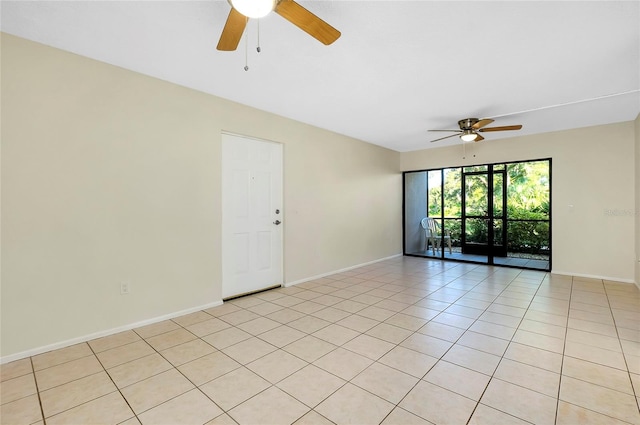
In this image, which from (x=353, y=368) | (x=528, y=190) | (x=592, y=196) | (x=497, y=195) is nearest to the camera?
(x=353, y=368)

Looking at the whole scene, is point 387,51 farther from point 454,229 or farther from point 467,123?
point 454,229

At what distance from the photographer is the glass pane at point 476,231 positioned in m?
6.02

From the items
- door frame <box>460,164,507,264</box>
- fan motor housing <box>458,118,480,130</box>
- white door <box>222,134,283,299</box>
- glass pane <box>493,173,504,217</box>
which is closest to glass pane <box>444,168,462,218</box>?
door frame <box>460,164,507,264</box>

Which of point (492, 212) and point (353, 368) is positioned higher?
point (492, 212)

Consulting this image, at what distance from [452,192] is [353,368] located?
17.3 ft

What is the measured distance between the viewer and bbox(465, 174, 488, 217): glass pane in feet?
19.4

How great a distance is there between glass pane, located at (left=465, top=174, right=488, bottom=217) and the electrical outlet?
602cm

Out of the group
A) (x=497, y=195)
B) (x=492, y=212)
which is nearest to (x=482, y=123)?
(x=497, y=195)

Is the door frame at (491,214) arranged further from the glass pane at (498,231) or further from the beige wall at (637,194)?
the beige wall at (637,194)

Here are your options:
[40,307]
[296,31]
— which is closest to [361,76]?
[296,31]

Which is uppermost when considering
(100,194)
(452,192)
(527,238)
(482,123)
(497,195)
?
(482,123)

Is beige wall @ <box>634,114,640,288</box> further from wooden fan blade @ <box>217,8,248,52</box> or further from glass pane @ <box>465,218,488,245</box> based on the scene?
wooden fan blade @ <box>217,8,248,52</box>

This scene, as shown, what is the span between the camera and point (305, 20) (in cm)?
169

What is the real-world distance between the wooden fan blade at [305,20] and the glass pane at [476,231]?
5438mm
